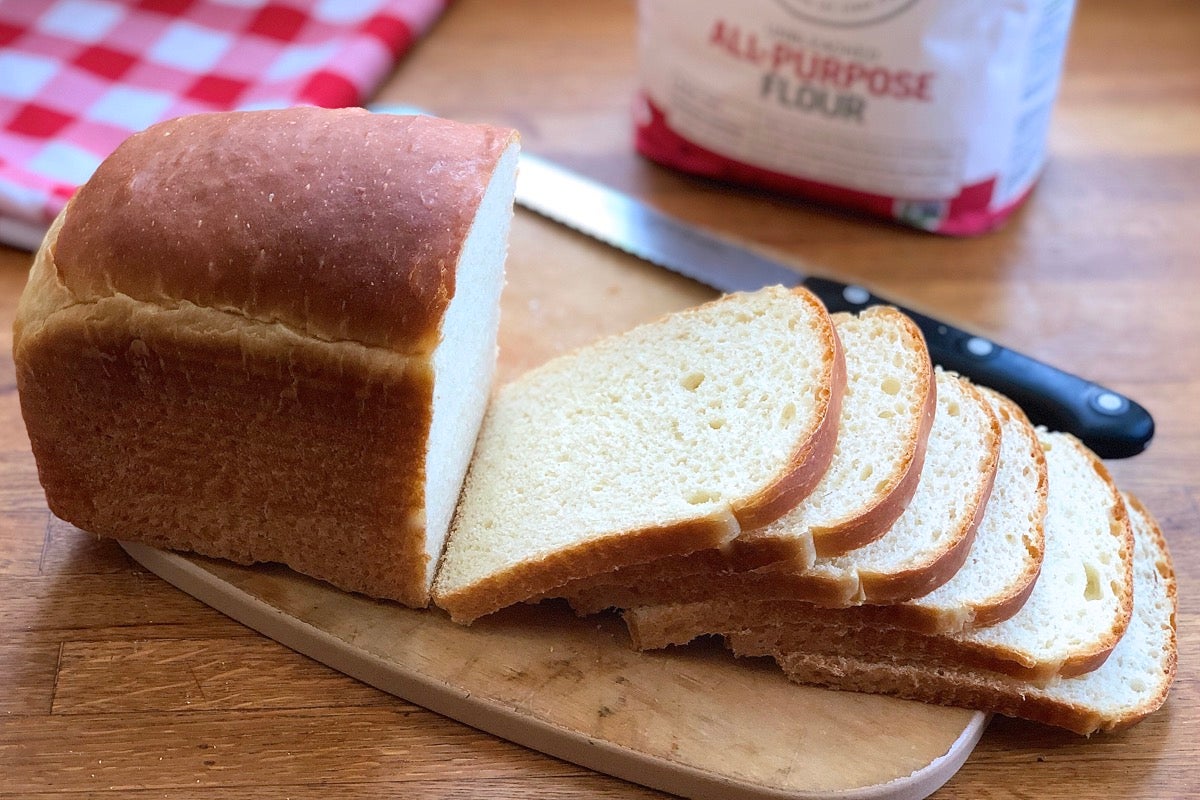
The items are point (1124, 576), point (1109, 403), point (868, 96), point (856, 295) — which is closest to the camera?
point (1124, 576)

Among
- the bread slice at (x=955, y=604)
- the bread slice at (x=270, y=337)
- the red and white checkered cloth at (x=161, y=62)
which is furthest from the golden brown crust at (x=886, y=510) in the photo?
the red and white checkered cloth at (x=161, y=62)

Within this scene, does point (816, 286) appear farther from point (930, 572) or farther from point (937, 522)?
point (930, 572)

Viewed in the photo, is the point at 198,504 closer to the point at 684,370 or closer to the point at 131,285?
the point at 131,285

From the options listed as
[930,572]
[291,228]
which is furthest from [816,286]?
[291,228]

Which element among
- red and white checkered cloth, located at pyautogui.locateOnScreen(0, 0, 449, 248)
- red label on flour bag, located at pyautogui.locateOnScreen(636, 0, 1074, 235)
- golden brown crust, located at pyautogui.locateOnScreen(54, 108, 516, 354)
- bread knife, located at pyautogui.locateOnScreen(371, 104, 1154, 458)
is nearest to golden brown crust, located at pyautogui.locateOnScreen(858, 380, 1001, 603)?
bread knife, located at pyautogui.locateOnScreen(371, 104, 1154, 458)

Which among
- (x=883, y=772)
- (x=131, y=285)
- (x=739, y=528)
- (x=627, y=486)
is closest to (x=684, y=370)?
(x=627, y=486)

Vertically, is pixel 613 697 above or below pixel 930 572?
below

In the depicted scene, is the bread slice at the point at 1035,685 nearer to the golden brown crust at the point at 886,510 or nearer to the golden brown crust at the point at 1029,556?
the golden brown crust at the point at 1029,556
